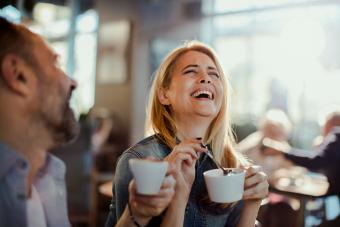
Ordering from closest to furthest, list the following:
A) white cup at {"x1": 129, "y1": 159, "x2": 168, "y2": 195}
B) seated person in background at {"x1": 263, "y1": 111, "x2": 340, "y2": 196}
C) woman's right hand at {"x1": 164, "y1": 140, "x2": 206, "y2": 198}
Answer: white cup at {"x1": 129, "y1": 159, "x2": 168, "y2": 195}
woman's right hand at {"x1": 164, "y1": 140, "x2": 206, "y2": 198}
seated person in background at {"x1": 263, "y1": 111, "x2": 340, "y2": 196}

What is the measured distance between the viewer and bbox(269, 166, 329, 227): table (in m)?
1.17

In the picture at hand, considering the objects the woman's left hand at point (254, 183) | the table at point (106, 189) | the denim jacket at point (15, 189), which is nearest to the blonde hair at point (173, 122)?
the woman's left hand at point (254, 183)

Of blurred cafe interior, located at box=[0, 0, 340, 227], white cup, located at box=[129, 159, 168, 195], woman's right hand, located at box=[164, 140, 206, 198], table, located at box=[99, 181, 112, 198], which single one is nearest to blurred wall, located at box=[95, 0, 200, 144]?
blurred cafe interior, located at box=[0, 0, 340, 227]

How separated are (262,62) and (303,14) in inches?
7.7

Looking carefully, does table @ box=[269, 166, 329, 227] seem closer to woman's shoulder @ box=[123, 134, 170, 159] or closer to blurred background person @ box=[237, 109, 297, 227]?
blurred background person @ box=[237, 109, 297, 227]

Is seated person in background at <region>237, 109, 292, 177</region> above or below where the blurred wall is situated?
below

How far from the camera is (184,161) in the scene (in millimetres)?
873

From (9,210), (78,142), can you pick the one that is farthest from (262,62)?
(9,210)

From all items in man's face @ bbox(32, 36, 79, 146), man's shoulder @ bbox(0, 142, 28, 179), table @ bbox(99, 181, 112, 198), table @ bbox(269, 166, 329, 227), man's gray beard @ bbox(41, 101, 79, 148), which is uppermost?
man's face @ bbox(32, 36, 79, 146)

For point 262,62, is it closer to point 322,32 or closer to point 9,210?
point 322,32

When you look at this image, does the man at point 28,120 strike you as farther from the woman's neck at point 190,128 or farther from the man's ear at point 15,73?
the woman's neck at point 190,128

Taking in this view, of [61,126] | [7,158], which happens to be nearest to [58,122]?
[61,126]

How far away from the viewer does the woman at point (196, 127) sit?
937mm

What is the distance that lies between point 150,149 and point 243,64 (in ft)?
1.66
